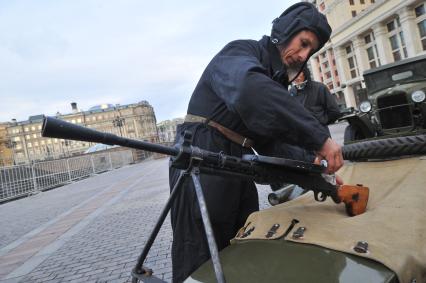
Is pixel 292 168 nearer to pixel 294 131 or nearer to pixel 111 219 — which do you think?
pixel 294 131

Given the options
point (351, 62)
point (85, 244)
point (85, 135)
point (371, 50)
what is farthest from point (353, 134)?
point (351, 62)

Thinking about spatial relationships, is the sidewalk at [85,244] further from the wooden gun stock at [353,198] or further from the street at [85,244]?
the wooden gun stock at [353,198]

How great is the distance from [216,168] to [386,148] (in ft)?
5.87

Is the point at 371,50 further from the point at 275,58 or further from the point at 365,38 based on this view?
the point at 275,58

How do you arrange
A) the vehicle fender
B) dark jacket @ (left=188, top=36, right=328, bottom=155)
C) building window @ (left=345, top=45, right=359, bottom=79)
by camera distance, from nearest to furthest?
dark jacket @ (left=188, top=36, right=328, bottom=155)
the vehicle fender
building window @ (left=345, top=45, right=359, bottom=79)

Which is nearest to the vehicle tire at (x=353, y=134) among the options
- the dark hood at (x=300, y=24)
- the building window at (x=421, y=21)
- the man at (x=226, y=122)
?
the man at (x=226, y=122)

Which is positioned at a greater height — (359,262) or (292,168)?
(292,168)

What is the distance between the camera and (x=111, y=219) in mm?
7664

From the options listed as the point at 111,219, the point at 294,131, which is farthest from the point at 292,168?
the point at 111,219

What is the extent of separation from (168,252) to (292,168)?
128 inches

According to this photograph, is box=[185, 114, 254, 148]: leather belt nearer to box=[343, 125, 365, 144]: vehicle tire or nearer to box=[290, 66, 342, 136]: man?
box=[290, 66, 342, 136]: man

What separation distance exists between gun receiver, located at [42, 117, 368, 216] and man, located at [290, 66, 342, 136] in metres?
3.38

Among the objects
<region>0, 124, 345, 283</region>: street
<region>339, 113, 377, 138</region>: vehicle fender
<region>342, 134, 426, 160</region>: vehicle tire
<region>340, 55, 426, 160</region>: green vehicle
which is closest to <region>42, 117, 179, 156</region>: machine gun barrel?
<region>342, 134, 426, 160</region>: vehicle tire

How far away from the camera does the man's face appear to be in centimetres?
197
